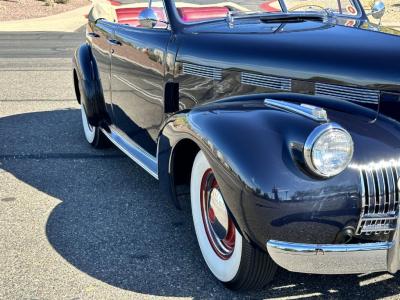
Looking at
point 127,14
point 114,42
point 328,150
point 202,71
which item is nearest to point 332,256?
point 328,150

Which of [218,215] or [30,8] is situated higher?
[218,215]

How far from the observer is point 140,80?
4.09m

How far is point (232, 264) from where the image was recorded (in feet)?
9.36

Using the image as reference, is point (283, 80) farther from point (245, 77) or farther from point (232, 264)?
point (232, 264)

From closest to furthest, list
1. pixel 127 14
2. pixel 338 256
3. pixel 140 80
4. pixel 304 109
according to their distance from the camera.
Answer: pixel 338 256
pixel 304 109
pixel 140 80
pixel 127 14

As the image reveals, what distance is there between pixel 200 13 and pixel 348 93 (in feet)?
4.98

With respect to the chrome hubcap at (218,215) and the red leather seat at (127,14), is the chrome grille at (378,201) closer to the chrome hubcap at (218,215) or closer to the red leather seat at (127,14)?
the chrome hubcap at (218,215)

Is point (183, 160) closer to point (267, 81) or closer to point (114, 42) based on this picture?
point (267, 81)

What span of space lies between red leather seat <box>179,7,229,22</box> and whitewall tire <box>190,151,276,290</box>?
4.03 feet

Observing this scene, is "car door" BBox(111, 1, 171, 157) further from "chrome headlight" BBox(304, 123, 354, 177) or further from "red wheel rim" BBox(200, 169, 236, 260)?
"chrome headlight" BBox(304, 123, 354, 177)

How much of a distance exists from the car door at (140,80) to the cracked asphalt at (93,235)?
47 centimetres

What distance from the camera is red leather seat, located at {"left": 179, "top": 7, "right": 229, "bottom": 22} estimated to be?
385 centimetres

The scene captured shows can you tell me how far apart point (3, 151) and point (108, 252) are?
2.39 metres

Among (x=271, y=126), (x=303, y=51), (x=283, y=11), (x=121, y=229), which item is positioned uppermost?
(x=283, y=11)
